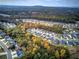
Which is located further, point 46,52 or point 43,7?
point 43,7

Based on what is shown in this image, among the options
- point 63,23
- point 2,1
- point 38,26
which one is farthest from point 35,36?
point 2,1

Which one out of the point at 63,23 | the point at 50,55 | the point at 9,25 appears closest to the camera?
the point at 50,55

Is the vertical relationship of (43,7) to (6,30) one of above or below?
above

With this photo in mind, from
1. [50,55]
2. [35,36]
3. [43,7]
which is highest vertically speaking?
[43,7]

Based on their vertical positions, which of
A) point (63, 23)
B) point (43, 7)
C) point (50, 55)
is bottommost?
point (50, 55)

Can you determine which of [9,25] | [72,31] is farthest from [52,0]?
[9,25]

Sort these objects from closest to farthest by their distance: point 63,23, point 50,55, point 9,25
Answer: point 50,55 < point 63,23 < point 9,25

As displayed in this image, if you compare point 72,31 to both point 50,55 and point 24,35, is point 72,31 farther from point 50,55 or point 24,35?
point 24,35

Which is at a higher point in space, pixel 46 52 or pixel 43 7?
pixel 43 7

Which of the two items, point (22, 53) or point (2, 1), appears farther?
point (2, 1)

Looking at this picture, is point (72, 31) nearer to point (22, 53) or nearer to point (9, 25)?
point (22, 53)
